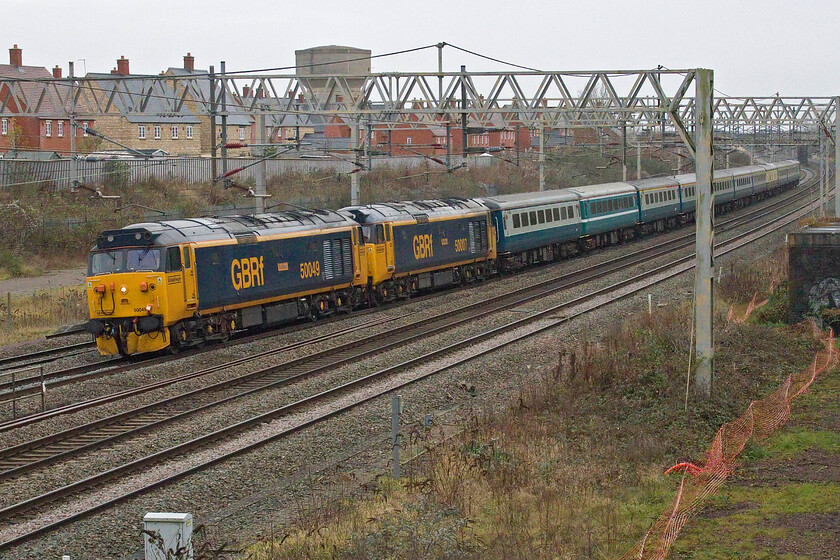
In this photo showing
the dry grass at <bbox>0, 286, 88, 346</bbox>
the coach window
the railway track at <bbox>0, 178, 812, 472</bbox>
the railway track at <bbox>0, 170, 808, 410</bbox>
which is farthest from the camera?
the dry grass at <bbox>0, 286, 88, 346</bbox>

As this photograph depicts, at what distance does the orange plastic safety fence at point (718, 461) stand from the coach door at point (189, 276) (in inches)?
451

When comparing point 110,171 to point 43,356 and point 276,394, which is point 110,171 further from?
point 276,394

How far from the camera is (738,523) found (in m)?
10.3

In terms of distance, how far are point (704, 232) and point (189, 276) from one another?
10614 millimetres

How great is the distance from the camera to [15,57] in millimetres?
66750

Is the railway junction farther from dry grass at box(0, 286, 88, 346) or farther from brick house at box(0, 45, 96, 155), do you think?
brick house at box(0, 45, 96, 155)

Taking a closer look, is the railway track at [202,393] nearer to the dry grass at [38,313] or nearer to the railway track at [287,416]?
the railway track at [287,416]

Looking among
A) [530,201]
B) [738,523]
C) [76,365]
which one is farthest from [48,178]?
[738,523]

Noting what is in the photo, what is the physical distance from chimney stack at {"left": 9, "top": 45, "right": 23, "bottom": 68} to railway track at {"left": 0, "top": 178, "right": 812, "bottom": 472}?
A: 159 feet

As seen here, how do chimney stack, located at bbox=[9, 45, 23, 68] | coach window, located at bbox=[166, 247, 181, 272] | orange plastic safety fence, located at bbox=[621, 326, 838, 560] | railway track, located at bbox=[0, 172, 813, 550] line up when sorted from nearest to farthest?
orange plastic safety fence, located at bbox=[621, 326, 838, 560] < railway track, located at bbox=[0, 172, 813, 550] < coach window, located at bbox=[166, 247, 181, 272] < chimney stack, located at bbox=[9, 45, 23, 68]

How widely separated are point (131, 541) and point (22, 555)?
1.10 meters

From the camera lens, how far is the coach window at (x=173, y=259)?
20.7 metres

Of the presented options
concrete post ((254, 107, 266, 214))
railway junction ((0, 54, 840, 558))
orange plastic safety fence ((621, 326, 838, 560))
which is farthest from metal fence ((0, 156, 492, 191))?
orange plastic safety fence ((621, 326, 838, 560))

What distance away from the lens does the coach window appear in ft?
68.0
